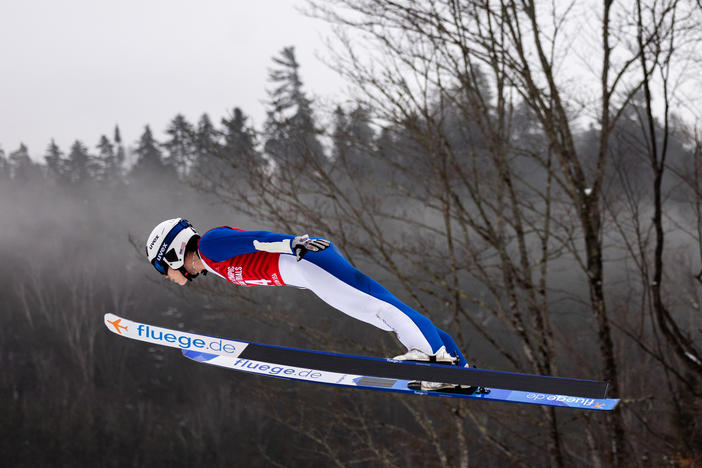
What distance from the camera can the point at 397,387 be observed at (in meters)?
3.62

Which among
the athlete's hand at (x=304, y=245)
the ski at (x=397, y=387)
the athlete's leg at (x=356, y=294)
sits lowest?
the ski at (x=397, y=387)

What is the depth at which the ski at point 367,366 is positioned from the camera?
3.11 meters

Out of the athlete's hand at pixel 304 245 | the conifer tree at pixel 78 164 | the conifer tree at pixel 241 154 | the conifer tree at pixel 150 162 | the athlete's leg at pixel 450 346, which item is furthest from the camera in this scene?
the conifer tree at pixel 78 164

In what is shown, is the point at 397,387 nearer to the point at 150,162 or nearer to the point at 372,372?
the point at 372,372

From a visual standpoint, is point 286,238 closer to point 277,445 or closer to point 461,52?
point 461,52

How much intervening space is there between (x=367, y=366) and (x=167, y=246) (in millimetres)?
1391

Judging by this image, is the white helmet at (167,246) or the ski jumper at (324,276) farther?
the white helmet at (167,246)

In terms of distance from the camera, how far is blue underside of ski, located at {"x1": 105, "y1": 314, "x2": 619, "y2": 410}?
10.3 ft

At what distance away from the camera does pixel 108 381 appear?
36531 millimetres

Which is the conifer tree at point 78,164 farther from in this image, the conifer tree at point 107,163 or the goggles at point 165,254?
the goggles at point 165,254

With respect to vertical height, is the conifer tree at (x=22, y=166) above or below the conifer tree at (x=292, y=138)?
above

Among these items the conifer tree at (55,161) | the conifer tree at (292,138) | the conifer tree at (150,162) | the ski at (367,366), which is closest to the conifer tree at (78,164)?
the conifer tree at (55,161)

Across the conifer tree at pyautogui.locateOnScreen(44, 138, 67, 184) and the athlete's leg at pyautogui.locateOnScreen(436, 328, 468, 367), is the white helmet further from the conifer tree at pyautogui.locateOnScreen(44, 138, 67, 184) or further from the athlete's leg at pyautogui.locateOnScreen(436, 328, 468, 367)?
the conifer tree at pyautogui.locateOnScreen(44, 138, 67, 184)

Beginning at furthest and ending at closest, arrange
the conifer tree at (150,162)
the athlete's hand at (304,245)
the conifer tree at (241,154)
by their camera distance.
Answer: the conifer tree at (150,162) < the conifer tree at (241,154) < the athlete's hand at (304,245)
